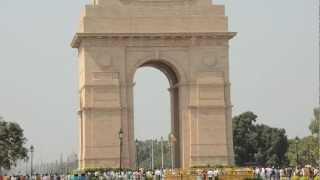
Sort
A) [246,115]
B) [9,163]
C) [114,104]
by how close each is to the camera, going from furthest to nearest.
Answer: [246,115]
[9,163]
[114,104]

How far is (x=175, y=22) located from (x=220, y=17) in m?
2.89

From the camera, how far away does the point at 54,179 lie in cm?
5666

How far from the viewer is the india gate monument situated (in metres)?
56.3

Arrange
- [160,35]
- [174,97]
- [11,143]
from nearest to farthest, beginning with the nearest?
1. [160,35]
2. [174,97]
3. [11,143]

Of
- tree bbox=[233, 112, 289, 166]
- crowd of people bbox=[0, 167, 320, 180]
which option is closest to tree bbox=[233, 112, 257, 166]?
tree bbox=[233, 112, 289, 166]

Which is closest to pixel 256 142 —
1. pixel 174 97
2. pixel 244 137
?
pixel 244 137

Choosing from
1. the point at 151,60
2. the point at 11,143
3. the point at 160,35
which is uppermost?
the point at 160,35

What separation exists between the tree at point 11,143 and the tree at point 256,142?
25.5 meters

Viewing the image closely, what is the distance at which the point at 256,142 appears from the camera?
97.6m

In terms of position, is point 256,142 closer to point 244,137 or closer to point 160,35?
point 244,137

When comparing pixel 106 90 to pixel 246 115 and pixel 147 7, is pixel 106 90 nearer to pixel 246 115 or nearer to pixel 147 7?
pixel 147 7

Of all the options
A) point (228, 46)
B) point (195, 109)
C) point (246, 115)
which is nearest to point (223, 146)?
point (195, 109)

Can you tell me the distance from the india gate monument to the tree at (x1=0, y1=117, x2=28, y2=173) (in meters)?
20.3

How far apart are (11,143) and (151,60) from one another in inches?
958
